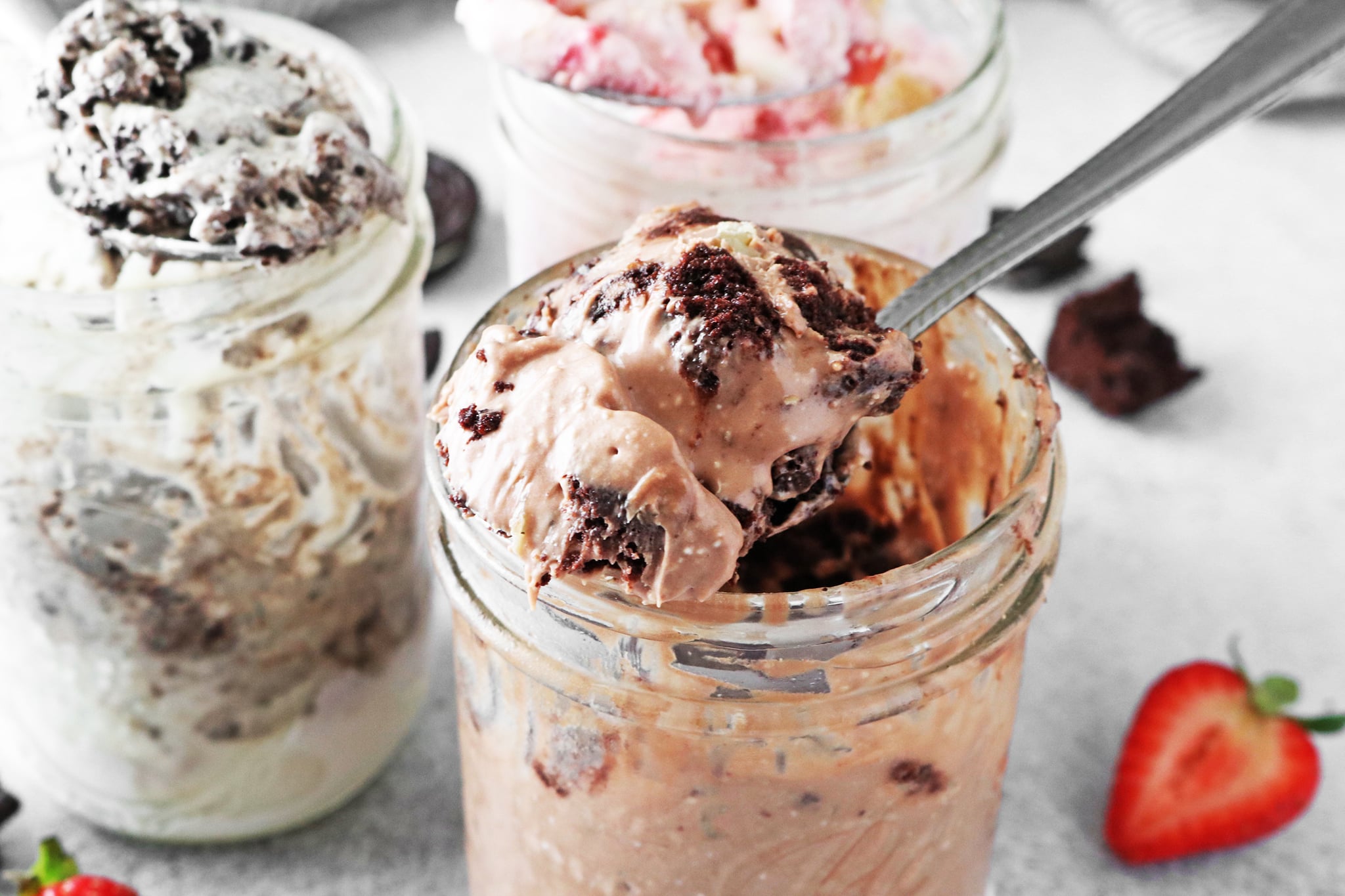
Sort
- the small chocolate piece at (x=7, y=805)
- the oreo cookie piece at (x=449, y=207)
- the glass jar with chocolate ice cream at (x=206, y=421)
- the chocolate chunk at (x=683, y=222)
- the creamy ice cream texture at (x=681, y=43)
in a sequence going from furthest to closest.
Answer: the oreo cookie piece at (x=449, y=207), the small chocolate piece at (x=7, y=805), the creamy ice cream texture at (x=681, y=43), the glass jar with chocolate ice cream at (x=206, y=421), the chocolate chunk at (x=683, y=222)

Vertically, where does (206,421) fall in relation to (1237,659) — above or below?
above

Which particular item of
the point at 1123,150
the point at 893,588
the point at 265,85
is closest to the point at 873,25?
the point at 1123,150

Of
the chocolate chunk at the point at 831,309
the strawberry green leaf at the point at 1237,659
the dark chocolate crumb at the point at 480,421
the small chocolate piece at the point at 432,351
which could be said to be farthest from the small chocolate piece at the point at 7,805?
the strawberry green leaf at the point at 1237,659

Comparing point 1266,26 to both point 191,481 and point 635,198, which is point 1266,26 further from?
point 191,481

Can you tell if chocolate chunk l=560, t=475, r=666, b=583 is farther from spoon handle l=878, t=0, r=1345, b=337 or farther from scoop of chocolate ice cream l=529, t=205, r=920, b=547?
spoon handle l=878, t=0, r=1345, b=337

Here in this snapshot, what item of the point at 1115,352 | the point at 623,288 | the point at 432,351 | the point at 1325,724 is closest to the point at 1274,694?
the point at 1325,724

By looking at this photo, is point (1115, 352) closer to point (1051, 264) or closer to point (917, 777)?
point (1051, 264)

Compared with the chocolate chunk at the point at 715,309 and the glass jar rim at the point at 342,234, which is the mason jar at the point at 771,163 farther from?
the chocolate chunk at the point at 715,309
